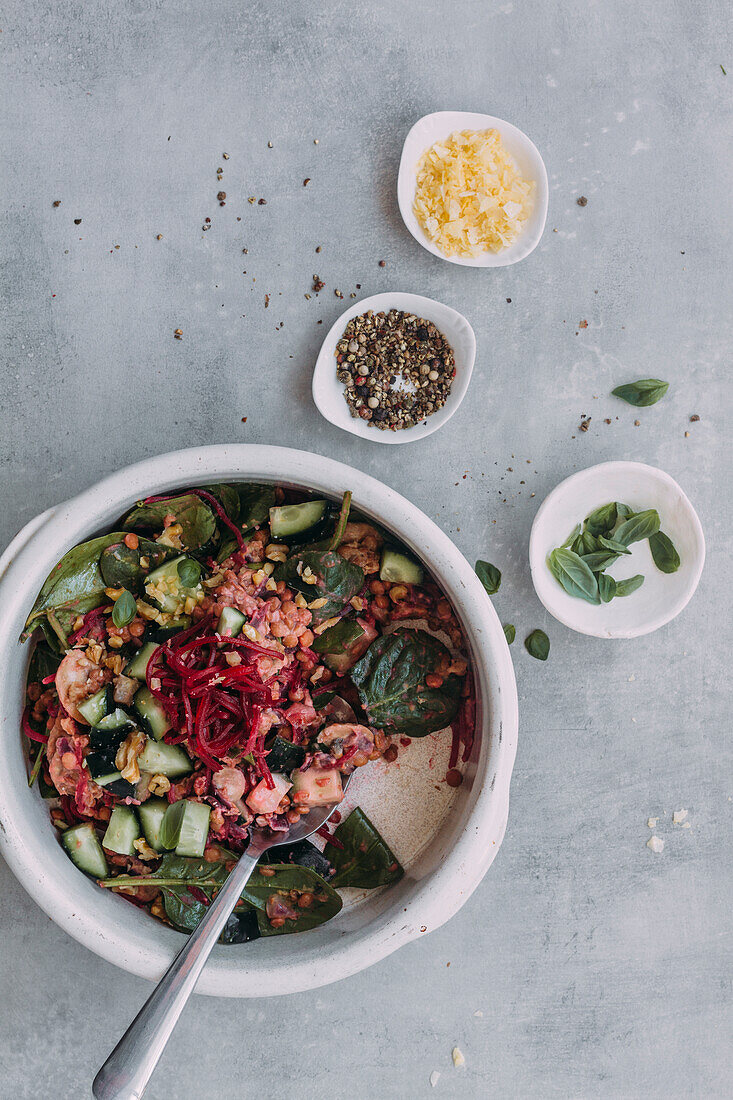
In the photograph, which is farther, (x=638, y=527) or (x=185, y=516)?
(x=638, y=527)

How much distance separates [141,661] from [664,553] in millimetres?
1090

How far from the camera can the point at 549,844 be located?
1707 mm

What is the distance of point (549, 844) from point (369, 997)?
508 millimetres

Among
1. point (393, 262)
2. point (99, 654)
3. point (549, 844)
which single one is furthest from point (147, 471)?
point (549, 844)

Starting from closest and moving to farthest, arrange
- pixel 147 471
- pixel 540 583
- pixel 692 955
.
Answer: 1. pixel 147 471
2. pixel 540 583
3. pixel 692 955

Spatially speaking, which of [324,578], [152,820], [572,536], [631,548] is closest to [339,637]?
[324,578]

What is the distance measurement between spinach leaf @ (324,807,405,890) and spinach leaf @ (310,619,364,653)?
13.1 inches

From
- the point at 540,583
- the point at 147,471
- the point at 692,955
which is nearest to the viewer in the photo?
the point at 147,471

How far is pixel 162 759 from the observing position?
4.48 ft

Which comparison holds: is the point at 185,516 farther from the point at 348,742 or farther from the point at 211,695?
the point at 348,742

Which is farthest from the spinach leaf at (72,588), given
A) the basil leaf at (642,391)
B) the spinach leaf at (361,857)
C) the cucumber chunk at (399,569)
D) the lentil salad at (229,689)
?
the basil leaf at (642,391)

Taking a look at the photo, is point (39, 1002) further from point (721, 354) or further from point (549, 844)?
point (721, 354)

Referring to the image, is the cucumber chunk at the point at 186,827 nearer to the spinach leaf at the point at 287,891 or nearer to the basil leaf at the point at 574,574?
the spinach leaf at the point at 287,891

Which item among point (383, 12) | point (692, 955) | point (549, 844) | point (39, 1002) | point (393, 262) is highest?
point (383, 12)
